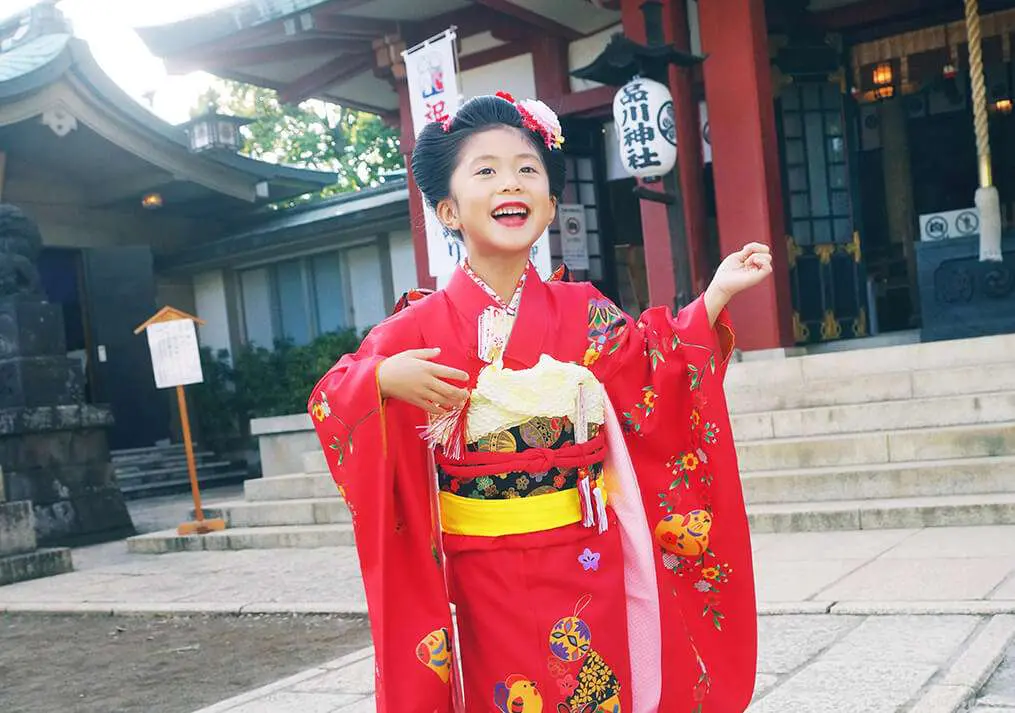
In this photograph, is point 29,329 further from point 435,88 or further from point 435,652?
point 435,652

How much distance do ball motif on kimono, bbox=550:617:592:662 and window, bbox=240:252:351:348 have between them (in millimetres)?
14310

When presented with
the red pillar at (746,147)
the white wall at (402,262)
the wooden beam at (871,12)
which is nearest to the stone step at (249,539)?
the red pillar at (746,147)

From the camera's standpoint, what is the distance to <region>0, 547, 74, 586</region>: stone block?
891 centimetres

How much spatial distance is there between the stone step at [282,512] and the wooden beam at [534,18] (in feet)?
17.2

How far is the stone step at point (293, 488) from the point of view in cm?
946

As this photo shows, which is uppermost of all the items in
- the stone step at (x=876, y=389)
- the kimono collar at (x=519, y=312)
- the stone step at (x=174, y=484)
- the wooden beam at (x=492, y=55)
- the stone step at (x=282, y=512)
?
the wooden beam at (x=492, y=55)

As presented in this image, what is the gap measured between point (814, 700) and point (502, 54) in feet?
32.5

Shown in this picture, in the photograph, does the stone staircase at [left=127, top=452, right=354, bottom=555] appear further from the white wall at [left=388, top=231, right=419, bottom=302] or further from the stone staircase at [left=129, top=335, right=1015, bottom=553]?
the white wall at [left=388, top=231, right=419, bottom=302]

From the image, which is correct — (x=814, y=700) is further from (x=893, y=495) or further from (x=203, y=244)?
(x=203, y=244)

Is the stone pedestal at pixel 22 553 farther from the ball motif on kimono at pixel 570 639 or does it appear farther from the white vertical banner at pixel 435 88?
the ball motif on kimono at pixel 570 639

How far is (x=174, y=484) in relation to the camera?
1576cm

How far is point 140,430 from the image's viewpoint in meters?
16.6

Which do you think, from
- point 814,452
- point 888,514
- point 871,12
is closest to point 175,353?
point 814,452

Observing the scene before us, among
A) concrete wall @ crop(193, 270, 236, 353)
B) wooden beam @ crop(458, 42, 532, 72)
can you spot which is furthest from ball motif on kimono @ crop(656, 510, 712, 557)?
concrete wall @ crop(193, 270, 236, 353)
